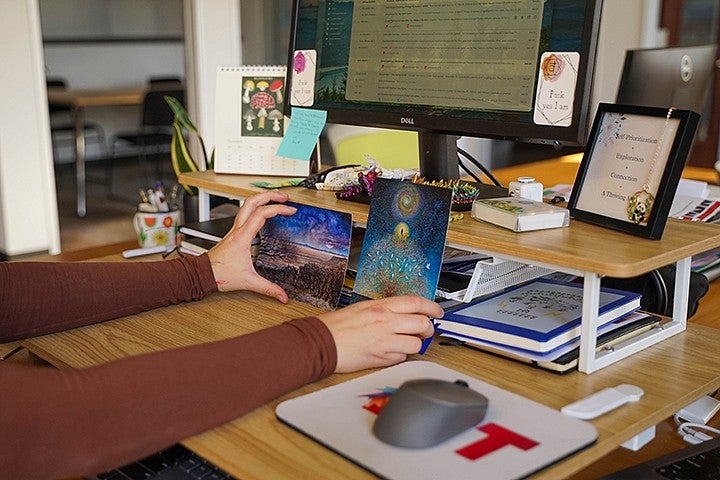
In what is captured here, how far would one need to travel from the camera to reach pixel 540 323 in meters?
1.02

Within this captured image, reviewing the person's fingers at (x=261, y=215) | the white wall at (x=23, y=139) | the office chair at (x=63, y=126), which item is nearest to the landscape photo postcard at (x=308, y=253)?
the person's fingers at (x=261, y=215)

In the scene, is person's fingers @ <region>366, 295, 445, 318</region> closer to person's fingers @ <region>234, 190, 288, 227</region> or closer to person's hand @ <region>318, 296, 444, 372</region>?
person's hand @ <region>318, 296, 444, 372</region>

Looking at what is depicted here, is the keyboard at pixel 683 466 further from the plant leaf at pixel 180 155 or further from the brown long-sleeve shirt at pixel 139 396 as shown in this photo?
the plant leaf at pixel 180 155

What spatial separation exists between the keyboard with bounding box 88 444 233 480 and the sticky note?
59 centimetres

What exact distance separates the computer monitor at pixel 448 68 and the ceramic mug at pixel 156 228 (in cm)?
47

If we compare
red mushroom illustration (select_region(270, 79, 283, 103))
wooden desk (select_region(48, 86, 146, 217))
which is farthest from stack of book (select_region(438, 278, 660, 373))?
wooden desk (select_region(48, 86, 146, 217))

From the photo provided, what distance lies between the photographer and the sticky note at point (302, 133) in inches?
55.4

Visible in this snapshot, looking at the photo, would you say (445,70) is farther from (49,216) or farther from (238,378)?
(49,216)

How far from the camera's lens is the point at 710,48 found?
6.59 ft

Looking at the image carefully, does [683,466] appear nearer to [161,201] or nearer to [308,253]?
[308,253]

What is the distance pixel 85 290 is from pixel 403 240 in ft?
1.55

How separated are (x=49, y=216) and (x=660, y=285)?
3353 mm

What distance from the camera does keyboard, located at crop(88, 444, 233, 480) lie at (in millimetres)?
943

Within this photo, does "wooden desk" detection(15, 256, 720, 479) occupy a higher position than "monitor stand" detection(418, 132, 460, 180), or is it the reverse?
"monitor stand" detection(418, 132, 460, 180)
